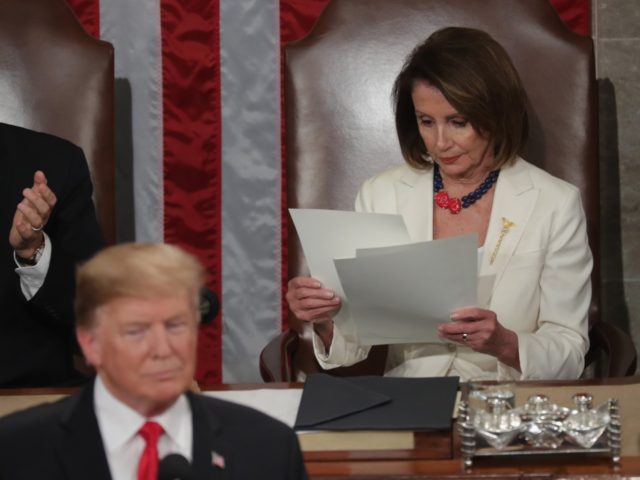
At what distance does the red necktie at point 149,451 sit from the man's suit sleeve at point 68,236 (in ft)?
5.28

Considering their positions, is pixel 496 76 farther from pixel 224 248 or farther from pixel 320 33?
pixel 224 248

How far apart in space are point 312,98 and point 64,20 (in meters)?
0.74

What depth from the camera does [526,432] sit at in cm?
213

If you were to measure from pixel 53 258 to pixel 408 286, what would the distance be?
0.87 m

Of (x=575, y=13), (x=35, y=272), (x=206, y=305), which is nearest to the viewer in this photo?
(x=206, y=305)

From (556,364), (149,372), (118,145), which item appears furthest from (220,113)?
(149,372)

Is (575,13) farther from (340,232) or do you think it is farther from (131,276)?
(131,276)

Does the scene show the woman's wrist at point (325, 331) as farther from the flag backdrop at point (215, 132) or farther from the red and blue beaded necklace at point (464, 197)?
the flag backdrop at point (215, 132)

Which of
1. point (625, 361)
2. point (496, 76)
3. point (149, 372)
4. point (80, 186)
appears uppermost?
point (496, 76)

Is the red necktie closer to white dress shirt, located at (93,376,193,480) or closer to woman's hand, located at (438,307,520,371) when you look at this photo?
white dress shirt, located at (93,376,193,480)

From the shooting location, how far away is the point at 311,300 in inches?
111

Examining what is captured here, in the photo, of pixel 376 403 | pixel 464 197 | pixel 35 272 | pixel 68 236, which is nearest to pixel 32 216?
pixel 35 272

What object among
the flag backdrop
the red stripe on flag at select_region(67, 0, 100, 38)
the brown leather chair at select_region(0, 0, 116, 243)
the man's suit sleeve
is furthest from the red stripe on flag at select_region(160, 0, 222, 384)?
the man's suit sleeve

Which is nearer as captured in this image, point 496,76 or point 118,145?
point 496,76
